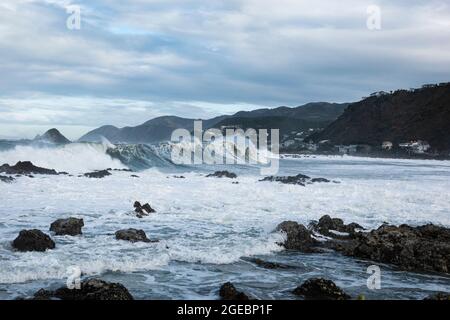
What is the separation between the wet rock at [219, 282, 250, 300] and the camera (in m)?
6.88

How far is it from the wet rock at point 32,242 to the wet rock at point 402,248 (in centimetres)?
625

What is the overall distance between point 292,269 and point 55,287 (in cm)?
426

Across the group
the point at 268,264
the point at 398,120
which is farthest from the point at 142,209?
the point at 398,120

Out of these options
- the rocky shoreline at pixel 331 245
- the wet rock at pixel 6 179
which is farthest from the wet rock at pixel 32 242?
the wet rock at pixel 6 179

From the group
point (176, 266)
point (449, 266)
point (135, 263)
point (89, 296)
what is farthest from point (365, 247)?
point (89, 296)

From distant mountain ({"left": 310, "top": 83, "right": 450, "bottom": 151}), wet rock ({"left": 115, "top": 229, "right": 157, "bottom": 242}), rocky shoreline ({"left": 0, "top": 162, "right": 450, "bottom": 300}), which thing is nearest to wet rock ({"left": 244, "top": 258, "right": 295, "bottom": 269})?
rocky shoreline ({"left": 0, "top": 162, "right": 450, "bottom": 300})

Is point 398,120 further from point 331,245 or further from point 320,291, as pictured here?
point 320,291

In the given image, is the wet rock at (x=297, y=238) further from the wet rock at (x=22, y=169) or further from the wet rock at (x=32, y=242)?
the wet rock at (x=22, y=169)

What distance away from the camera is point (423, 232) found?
12078 mm

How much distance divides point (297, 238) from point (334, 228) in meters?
2.05

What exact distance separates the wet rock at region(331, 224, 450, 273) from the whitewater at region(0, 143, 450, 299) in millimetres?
519
